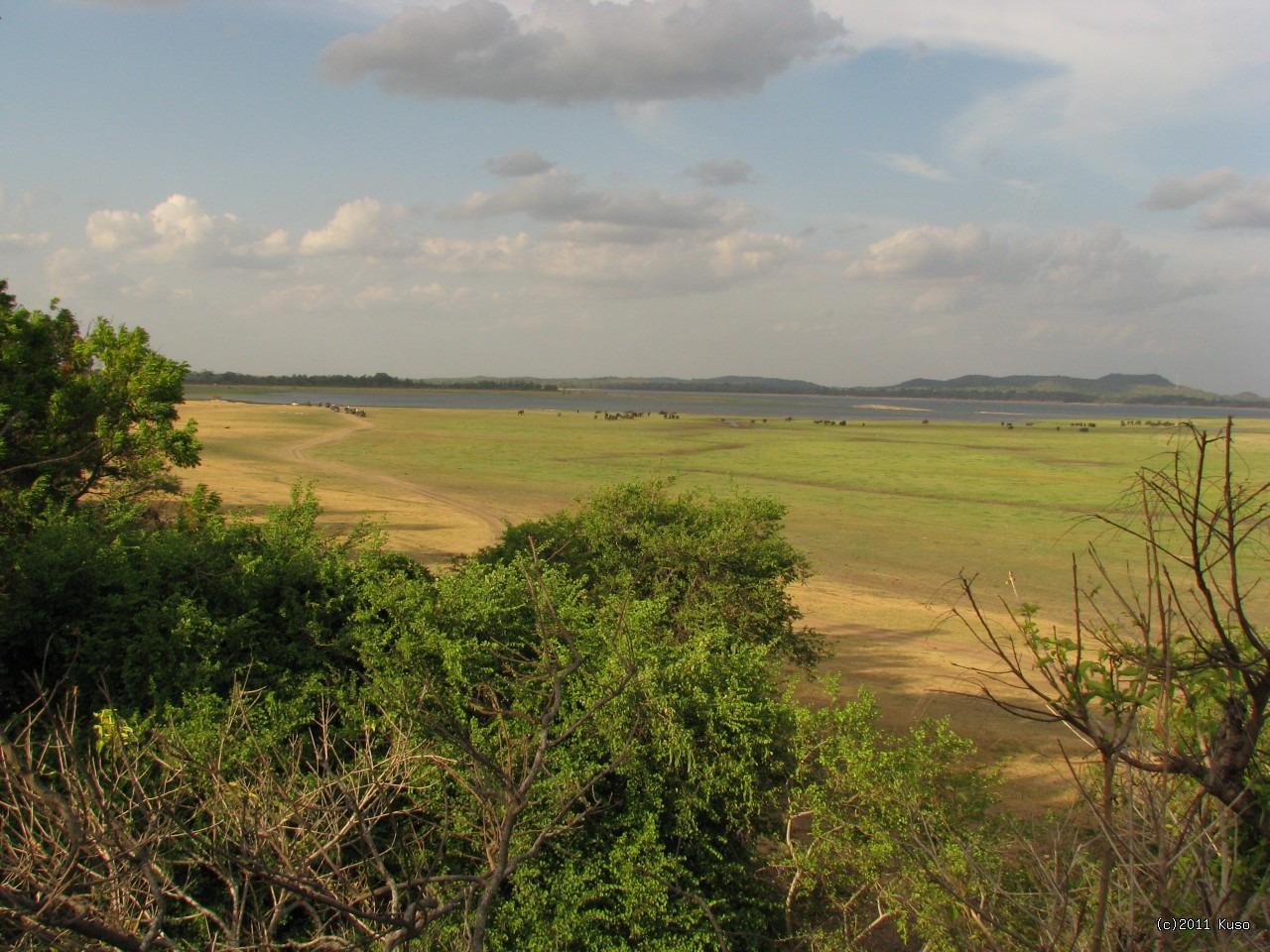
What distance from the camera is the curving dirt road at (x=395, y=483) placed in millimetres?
35875

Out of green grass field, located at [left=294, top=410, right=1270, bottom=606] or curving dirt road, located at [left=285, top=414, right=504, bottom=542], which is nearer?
green grass field, located at [left=294, top=410, right=1270, bottom=606]

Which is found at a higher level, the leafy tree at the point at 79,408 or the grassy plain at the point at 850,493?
the leafy tree at the point at 79,408

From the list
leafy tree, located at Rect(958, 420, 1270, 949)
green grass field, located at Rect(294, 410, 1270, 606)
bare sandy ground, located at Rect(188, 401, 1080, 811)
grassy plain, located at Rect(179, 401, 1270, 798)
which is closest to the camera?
leafy tree, located at Rect(958, 420, 1270, 949)

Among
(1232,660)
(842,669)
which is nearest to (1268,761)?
(1232,660)

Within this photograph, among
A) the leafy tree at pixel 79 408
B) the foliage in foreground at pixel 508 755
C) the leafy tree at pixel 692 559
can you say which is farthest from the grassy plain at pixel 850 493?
the leafy tree at pixel 79 408

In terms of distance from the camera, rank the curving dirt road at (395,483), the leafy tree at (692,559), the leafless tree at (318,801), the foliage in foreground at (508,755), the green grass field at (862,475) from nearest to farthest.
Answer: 1. the leafless tree at (318,801)
2. the foliage in foreground at (508,755)
3. the leafy tree at (692,559)
4. the green grass field at (862,475)
5. the curving dirt road at (395,483)

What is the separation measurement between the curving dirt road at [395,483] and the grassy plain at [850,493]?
177 mm

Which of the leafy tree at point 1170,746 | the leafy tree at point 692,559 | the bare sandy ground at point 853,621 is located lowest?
the bare sandy ground at point 853,621

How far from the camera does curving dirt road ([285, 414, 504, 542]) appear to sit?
118ft

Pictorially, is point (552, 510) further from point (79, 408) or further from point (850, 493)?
point (79, 408)

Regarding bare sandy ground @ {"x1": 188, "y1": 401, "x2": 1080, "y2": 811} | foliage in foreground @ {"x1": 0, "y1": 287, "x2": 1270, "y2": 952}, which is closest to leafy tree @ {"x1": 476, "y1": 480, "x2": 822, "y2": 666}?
bare sandy ground @ {"x1": 188, "y1": 401, "x2": 1080, "y2": 811}

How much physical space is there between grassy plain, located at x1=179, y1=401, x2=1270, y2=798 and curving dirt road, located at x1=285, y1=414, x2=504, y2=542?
0.18 metres

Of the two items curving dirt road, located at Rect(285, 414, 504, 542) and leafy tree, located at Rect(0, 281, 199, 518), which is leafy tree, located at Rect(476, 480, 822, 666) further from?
curving dirt road, located at Rect(285, 414, 504, 542)

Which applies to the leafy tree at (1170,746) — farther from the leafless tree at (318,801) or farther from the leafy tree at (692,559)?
the leafy tree at (692,559)
